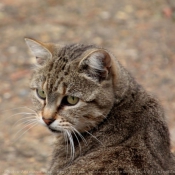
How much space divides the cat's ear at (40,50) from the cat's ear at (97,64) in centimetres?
43

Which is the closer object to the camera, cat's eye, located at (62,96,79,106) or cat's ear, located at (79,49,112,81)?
cat's ear, located at (79,49,112,81)

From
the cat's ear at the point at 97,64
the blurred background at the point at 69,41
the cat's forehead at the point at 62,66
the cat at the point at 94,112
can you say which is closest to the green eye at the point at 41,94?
the cat at the point at 94,112

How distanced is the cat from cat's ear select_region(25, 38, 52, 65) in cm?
3

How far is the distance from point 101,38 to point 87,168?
4983 mm

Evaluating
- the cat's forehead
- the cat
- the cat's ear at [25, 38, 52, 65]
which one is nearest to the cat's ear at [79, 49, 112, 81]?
the cat

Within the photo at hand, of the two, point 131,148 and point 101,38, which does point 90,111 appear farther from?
point 101,38

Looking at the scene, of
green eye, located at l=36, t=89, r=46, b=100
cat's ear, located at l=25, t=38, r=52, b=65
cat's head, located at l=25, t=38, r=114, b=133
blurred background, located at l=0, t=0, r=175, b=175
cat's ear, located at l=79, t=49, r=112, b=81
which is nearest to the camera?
cat's ear, located at l=79, t=49, r=112, b=81

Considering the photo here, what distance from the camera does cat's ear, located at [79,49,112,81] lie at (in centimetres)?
417

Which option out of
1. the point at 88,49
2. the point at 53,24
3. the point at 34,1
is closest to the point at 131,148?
the point at 88,49

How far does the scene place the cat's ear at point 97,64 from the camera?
417 centimetres

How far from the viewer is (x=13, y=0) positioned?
9.98 metres

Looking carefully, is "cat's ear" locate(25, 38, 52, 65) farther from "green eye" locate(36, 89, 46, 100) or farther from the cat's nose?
the cat's nose

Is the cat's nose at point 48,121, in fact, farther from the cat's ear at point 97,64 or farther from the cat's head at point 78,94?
the cat's ear at point 97,64

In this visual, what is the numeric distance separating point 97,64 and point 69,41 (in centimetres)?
439
